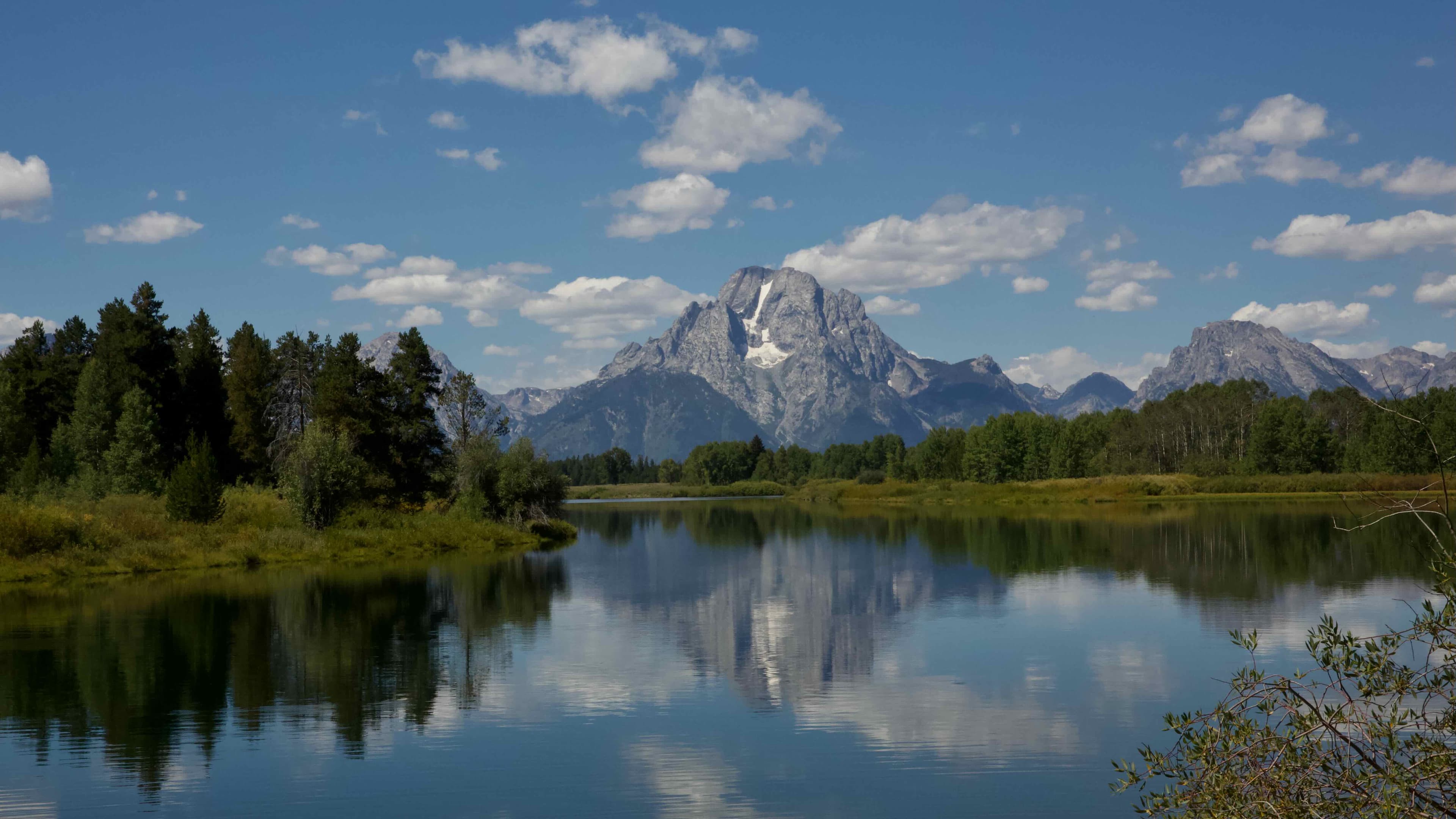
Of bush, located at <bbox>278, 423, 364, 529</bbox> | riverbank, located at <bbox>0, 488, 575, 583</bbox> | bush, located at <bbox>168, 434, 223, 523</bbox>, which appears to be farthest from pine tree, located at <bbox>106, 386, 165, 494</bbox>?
bush, located at <bbox>278, 423, 364, 529</bbox>

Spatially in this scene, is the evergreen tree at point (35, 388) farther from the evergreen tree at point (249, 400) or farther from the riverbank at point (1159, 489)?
the riverbank at point (1159, 489)

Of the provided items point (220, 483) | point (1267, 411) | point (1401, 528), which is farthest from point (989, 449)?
point (220, 483)

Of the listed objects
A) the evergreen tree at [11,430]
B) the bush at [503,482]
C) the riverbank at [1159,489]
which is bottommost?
the riverbank at [1159,489]

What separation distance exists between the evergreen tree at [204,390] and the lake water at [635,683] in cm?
3149

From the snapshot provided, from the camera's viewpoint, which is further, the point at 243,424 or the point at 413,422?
the point at 243,424

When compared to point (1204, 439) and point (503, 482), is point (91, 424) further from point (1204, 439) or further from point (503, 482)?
point (1204, 439)

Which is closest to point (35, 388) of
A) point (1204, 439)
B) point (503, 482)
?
point (503, 482)

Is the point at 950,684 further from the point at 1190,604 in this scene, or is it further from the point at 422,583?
the point at 422,583

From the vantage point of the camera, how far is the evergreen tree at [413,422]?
77.2 m

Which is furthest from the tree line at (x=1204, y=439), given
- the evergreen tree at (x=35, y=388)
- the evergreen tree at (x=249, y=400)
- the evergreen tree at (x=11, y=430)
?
the evergreen tree at (x=11, y=430)

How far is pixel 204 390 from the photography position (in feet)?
267

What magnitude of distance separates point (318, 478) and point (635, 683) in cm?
4523

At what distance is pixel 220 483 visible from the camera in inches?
2566

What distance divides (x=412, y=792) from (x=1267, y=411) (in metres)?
154
